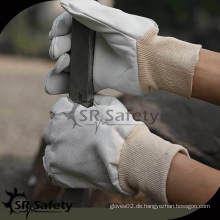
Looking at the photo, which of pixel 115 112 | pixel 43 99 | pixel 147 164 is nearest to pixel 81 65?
pixel 115 112

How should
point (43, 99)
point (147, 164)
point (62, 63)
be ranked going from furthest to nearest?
1. point (43, 99)
2. point (62, 63)
3. point (147, 164)

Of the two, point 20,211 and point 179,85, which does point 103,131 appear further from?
point 20,211

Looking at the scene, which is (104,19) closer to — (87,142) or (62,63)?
(62,63)

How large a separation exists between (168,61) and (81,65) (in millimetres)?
238

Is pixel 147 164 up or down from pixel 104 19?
down


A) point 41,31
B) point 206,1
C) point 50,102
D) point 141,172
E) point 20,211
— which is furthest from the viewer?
point 41,31

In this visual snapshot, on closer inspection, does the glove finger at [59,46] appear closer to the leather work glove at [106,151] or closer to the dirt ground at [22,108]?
the leather work glove at [106,151]

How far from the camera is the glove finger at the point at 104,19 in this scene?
3.27ft

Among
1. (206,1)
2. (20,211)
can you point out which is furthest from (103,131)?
(206,1)

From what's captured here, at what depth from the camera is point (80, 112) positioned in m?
1.03

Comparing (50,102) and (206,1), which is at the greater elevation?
(206,1)

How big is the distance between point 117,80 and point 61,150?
246 millimetres

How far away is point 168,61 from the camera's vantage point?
1.02 metres

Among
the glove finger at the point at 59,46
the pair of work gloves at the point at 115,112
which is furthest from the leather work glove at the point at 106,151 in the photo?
the glove finger at the point at 59,46
